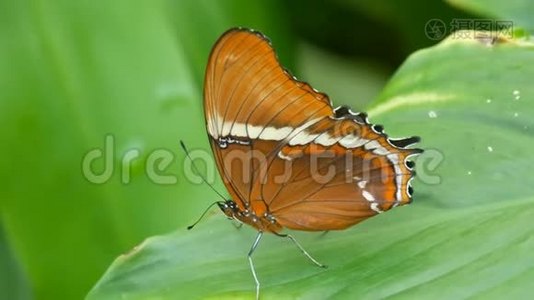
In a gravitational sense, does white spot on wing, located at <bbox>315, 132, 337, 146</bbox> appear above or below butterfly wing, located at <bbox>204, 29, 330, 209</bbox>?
below

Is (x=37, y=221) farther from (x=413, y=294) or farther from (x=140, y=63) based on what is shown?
(x=413, y=294)

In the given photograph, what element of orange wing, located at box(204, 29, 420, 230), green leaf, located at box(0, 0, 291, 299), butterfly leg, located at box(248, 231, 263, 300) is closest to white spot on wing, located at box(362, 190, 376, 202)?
orange wing, located at box(204, 29, 420, 230)

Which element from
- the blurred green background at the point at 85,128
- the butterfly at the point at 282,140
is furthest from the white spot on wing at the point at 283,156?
the blurred green background at the point at 85,128

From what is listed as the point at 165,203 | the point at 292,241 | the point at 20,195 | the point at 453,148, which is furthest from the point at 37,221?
the point at 453,148

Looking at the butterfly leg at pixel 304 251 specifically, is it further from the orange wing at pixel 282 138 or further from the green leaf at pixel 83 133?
the green leaf at pixel 83 133

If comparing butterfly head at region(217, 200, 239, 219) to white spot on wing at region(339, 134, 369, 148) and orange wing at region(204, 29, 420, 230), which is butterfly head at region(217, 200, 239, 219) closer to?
orange wing at region(204, 29, 420, 230)

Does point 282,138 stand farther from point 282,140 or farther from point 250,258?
point 250,258
